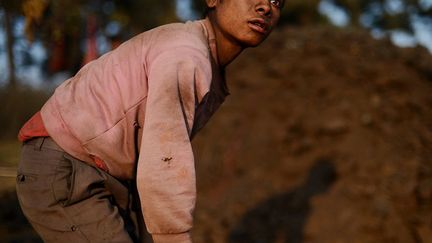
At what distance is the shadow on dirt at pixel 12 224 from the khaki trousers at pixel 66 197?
4.61 meters

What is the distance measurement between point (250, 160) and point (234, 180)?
395mm

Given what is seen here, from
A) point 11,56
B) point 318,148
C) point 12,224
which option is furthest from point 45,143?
point 11,56

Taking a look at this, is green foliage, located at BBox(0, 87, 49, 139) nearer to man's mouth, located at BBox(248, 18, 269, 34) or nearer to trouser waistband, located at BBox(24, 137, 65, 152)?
trouser waistband, located at BBox(24, 137, 65, 152)

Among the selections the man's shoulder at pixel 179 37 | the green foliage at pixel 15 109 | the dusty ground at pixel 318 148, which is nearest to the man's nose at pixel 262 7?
the man's shoulder at pixel 179 37

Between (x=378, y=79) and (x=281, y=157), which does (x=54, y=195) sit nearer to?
(x=281, y=157)

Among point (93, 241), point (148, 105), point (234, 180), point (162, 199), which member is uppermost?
point (148, 105)

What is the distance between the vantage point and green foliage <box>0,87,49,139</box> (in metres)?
11.5

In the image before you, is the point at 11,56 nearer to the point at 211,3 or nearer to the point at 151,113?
the point at 211,3

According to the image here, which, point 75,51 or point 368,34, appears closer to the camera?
point 368,34

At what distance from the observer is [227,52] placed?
263 centimetres

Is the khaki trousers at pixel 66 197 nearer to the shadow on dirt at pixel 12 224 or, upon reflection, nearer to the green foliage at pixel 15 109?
the shadow on dirt at pixel 12 224

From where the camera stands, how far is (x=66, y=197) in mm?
2455

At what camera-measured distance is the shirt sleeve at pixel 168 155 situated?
214 cm

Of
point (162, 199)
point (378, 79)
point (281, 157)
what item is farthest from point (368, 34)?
point (162, 199)
